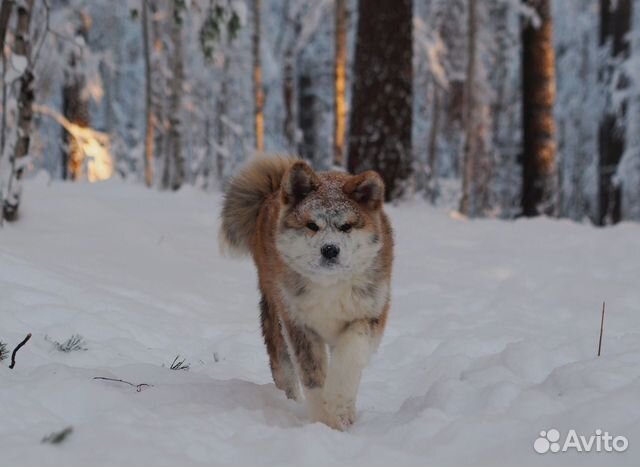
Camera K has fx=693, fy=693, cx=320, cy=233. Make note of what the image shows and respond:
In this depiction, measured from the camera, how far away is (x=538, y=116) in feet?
35.6

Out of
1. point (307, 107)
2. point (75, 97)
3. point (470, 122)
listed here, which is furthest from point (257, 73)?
point (470, 122)

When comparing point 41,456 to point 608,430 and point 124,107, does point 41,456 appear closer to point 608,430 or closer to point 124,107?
point 608,430

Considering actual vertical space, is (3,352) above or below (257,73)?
below

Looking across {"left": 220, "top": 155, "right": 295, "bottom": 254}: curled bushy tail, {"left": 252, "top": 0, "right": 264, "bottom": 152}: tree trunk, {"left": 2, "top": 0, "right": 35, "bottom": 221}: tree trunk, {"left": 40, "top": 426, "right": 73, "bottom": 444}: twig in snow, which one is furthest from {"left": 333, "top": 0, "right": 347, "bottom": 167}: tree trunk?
{"left": 40, "top": 426, "right": 73, "bottom": 444}: twig in snow

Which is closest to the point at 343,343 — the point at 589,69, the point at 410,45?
the point at 410,45

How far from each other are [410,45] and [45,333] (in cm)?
691

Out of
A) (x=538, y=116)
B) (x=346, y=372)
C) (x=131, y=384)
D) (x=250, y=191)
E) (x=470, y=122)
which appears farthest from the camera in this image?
(x=470, y=122)

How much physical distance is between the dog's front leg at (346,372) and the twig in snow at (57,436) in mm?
1417

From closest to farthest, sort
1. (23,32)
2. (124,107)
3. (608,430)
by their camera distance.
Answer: (608,430), (23,32), (124,107)

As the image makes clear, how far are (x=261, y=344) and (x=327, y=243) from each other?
2.09 meters

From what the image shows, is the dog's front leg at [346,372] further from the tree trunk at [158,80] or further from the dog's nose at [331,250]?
the tree trunk at [158,80]

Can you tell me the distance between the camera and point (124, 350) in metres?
4.42

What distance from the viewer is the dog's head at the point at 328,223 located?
3514 mm

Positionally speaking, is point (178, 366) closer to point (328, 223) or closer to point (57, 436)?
point (328, 223)
